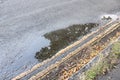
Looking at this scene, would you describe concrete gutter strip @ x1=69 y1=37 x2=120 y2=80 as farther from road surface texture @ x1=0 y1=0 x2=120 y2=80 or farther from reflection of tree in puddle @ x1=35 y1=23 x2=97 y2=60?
road surface texture @ x1=0 y1=0 x2=120 y2=80

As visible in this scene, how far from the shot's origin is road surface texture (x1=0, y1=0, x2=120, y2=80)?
9531 millimetres

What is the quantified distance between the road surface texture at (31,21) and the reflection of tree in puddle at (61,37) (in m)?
0.26

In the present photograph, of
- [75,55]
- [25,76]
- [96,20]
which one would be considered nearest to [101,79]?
[75,55]

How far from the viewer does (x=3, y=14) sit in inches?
506

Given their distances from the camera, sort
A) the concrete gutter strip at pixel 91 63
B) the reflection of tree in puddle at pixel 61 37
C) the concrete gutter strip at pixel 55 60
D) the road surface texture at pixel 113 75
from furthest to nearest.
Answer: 1. the reflection of tree in puddle at pixel 61 37
2. the concrete gutter strip at pixel 55 60
3. the road surface texture at pixel 113 75
4. the concrete gutter strip at pixel 91 63

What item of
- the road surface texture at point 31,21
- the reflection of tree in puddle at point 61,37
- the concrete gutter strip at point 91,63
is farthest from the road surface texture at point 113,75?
the road surface texture at point 31,21

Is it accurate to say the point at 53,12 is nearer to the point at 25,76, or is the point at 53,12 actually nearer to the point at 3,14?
the point at 3,14

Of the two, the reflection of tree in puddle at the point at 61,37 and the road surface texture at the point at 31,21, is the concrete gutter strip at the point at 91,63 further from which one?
the road surface texture at the point at 31,21

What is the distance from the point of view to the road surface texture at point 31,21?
31.3 ft

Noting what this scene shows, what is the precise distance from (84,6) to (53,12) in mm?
1689

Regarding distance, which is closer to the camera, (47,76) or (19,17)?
(47,76)

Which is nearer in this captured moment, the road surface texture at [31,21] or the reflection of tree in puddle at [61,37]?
the road surface texture at [31,21]

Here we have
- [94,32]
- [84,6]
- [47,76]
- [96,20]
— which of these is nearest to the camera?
[47,76]

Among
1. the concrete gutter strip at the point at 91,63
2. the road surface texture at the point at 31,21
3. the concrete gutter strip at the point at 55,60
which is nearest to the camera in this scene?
the concrete gutter strip at the point at 91,63
